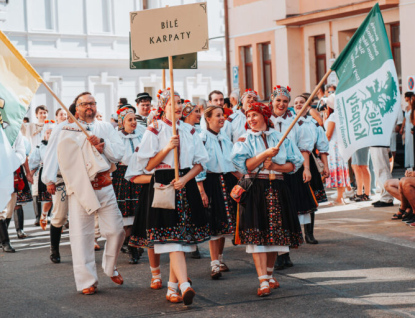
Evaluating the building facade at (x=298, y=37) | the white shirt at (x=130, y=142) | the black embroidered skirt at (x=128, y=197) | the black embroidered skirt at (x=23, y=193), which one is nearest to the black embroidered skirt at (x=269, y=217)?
the black embroidered skirt at (x=128, y=197)

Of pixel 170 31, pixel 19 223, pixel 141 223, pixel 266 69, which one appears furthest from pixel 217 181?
pixel 266 69

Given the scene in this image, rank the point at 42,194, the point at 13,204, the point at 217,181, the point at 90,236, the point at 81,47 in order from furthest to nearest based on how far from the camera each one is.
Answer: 1. the point at 81,47
2. the point at 42,194
3. the point at 13,204
4. the point at 217,181
5. the point at 90,236

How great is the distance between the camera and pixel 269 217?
7.91 metres

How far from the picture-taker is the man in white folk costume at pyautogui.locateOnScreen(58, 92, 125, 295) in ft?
27.5

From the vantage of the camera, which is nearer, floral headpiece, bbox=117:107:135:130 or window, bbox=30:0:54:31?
floral headpiece, bbox=117:107:135:130

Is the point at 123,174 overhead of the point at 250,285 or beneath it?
overhead

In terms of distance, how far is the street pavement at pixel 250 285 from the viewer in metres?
7.31

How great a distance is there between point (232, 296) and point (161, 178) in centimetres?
132

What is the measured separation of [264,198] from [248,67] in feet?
89.4

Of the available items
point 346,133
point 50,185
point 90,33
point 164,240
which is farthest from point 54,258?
point 90,33

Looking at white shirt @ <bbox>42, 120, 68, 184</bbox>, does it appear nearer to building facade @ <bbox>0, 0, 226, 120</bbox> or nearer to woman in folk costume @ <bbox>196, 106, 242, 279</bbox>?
woman in folk costume @ <bbox>196, 106, 242, 279</bbox>

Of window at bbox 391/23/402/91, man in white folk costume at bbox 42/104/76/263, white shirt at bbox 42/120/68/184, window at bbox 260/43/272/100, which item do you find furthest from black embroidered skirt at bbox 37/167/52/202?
window at bbox 260/43/272/100

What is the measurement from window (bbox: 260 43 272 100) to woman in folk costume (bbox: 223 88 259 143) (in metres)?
22.7

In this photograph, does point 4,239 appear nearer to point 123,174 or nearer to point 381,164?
point 123,174
